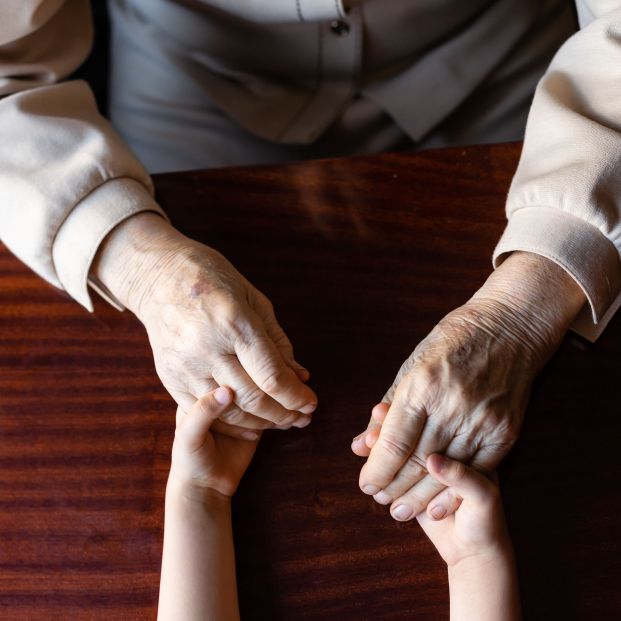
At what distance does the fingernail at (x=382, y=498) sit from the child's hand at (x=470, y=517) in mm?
48

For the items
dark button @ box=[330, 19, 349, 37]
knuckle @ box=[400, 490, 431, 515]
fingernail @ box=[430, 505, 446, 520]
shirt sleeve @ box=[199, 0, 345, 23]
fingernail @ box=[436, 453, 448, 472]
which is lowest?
knuckle @ box=[400, 490, 431, 515]

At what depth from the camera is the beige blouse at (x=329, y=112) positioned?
698mm

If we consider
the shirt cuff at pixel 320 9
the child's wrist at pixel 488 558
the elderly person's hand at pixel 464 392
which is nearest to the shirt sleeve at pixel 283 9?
the shirt cuff at pixel 320 9

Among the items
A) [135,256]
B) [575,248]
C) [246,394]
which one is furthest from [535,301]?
[135,256]

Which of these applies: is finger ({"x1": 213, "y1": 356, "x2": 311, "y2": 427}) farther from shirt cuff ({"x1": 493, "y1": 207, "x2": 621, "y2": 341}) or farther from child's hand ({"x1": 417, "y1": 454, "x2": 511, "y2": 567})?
shirt cuff ({"x1": 493, "y1": 207, "x2": 621, "y2": 341})

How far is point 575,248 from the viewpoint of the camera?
688mm

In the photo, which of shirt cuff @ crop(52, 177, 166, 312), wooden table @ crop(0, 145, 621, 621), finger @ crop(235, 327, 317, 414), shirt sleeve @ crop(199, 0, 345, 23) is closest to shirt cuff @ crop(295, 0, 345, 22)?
shirt sleeve @ crop(199, 0, 345, 23)

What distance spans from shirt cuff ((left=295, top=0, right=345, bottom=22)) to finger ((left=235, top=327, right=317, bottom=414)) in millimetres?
414

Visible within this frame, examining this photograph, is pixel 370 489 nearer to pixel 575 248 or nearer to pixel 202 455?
pixel 202 455

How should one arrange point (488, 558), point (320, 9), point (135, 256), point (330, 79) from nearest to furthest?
point (488, 558) → point (135, 256) → point (320, 9) → point (330, 79)

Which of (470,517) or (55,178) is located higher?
(55,178)

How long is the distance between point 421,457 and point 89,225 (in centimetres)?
40

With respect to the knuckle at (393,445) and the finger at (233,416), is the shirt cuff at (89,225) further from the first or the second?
the knuckle at (393,445)

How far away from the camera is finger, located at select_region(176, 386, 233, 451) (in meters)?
0.66
